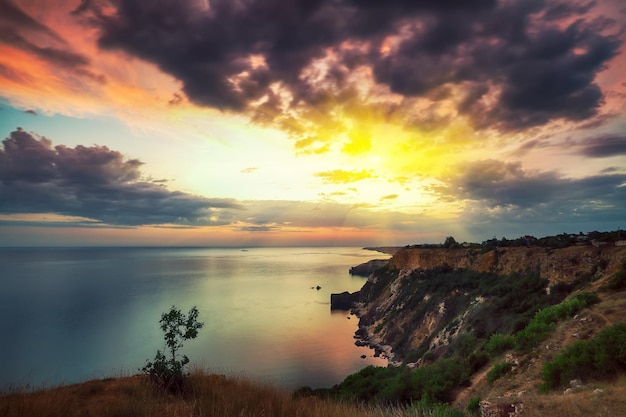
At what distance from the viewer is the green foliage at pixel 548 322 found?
16.8m

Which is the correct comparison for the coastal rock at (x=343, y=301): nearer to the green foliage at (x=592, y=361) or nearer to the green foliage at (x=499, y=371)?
the green foliage at (x=499, y=371)

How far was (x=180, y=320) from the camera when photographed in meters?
13.9

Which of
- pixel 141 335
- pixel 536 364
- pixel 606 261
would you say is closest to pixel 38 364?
pixel 141 335

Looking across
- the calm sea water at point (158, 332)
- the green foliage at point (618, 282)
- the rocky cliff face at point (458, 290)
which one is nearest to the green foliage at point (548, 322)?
the green foliage at point (618, 282)

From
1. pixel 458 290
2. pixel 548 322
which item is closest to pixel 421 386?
pixel 548 322

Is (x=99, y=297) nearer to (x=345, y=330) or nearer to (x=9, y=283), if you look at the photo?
(x=9, y=283)

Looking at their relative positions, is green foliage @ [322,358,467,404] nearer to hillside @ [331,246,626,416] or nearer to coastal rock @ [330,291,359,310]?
hillside @ [331,246,626,416]

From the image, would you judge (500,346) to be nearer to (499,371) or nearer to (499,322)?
(499,371)

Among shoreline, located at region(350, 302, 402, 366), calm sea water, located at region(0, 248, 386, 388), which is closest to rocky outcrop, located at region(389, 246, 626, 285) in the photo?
shoreline, located at region(350, 302, 402, 366)

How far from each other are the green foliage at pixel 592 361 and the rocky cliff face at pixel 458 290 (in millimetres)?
14845

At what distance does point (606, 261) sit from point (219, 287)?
119162 millimetres

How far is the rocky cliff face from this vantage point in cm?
3092

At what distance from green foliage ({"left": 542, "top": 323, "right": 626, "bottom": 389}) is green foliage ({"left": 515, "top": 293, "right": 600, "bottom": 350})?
4.41 metres

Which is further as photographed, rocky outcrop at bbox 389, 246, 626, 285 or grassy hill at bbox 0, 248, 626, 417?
rocky outcrop at bbox 389, 246, 626, 285
